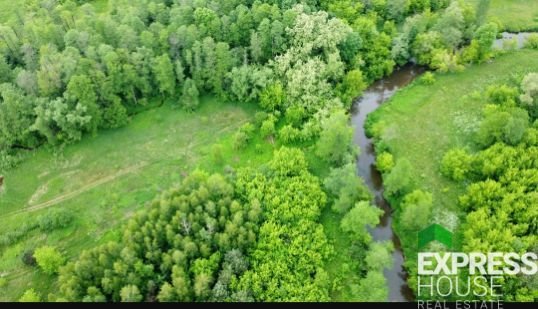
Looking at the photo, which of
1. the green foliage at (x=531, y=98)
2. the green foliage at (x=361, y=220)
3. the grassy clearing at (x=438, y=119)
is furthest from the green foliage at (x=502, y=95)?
the green foliage at (x=361, y=220)

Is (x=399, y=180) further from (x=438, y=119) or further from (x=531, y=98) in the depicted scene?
(x=531, y=98)

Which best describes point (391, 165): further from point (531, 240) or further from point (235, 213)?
point (235, 213)

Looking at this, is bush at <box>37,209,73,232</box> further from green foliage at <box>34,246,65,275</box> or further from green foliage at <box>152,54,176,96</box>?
green foliage at <box>152,54,176,96</box>

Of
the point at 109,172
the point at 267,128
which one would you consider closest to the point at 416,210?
the point at 267,128

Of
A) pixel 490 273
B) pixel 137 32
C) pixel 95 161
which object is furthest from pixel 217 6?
pixel 490 273

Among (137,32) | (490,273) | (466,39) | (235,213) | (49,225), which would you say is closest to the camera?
(490,273)

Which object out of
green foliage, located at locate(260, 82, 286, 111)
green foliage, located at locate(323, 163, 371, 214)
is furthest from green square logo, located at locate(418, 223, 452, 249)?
green foliage, located at locate(260, 82, 286, 111)
